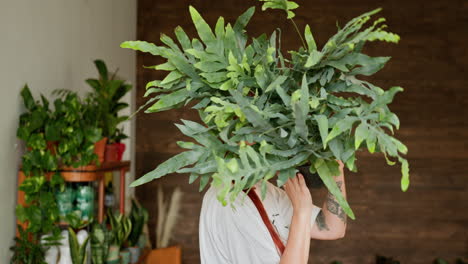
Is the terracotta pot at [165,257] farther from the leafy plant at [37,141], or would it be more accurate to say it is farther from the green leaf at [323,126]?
the green leaf at [323,126]

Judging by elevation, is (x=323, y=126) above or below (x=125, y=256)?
above

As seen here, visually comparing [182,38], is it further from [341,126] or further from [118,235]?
[118,235]

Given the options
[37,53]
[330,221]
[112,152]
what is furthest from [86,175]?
[330,221]

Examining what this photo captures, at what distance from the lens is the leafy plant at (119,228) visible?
329 centimetres

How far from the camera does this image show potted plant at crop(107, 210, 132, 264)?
3.11 m

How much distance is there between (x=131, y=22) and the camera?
4934 mm

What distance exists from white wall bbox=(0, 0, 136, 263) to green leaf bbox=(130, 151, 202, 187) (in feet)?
4.91

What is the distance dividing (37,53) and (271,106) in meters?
1.96

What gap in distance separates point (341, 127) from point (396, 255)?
427cm

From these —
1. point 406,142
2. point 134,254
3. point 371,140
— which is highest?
point 371,140

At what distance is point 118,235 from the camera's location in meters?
3.30

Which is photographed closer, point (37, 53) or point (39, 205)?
point (39, 205)

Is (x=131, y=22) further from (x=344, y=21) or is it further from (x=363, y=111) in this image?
(x=363, y=111)

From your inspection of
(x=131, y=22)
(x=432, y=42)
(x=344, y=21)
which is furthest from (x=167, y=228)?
(x=432, y=42)
